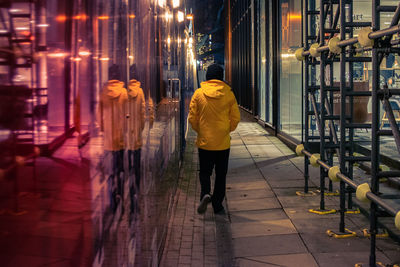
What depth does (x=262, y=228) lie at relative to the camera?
5.39 metres

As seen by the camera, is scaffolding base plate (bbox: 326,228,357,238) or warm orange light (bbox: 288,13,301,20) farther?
warm orange light (bbox: 288,13,301,20)

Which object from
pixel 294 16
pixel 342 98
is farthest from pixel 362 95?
pixel 294 16

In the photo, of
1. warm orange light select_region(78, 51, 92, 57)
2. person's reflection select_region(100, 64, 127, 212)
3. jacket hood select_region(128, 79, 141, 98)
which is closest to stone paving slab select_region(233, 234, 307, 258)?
jacket hood select_region(128, 79, 141, 98)

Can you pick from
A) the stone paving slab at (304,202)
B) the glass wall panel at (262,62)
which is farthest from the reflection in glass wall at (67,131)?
the glass wall panel at (262,62)

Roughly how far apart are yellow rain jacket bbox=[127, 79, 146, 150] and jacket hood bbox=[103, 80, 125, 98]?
0.22 m

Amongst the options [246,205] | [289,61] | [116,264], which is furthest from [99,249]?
[289,61]

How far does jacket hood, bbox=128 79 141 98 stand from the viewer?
2.38 metres

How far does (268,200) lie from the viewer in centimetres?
668

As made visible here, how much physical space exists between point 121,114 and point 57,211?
963 mm

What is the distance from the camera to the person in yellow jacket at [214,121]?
5805 mm

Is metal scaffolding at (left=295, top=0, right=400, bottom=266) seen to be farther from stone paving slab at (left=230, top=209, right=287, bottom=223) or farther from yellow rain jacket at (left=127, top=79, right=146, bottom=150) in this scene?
yellow rain jacket at (left=127, top=79, right=146, bottom=150)

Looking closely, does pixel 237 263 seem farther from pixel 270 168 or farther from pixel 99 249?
pixel 270 168

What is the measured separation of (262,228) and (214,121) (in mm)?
1357

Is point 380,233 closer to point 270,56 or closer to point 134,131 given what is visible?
point 134,131
